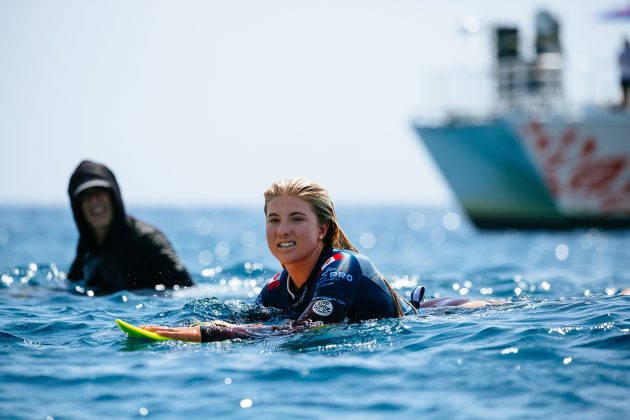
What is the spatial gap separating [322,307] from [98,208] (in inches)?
176

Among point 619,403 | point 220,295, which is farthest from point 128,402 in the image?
point 220,295

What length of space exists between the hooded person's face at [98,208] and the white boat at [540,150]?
19.3 m

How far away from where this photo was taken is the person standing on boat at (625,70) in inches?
958

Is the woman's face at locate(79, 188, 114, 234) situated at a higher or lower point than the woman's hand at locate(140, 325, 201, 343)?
higher

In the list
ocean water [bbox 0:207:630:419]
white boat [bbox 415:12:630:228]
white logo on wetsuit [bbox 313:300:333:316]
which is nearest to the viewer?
ocean water [bbox 0:207:630:419]

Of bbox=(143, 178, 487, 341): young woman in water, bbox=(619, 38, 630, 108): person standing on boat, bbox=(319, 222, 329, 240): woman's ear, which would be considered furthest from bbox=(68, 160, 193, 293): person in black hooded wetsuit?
bbox=(619, 38, 630, 108): person standing on boat

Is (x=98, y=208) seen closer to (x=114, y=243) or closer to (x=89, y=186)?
(x=89, y=186)

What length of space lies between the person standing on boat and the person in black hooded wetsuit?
1789cm

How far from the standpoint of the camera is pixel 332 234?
6.61 m

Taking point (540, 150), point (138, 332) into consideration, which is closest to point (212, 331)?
point (138, 332)

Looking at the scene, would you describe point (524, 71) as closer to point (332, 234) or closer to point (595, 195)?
point (595, 195)

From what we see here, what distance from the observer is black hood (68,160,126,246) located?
9.85 metres

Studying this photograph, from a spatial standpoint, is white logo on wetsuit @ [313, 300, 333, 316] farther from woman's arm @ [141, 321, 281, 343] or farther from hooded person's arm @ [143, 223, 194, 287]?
hooded person's arm @ [143, 223, 194, 287]

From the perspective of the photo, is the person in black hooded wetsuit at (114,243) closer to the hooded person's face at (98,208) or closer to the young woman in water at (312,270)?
the hooded person's face at (98,208)
